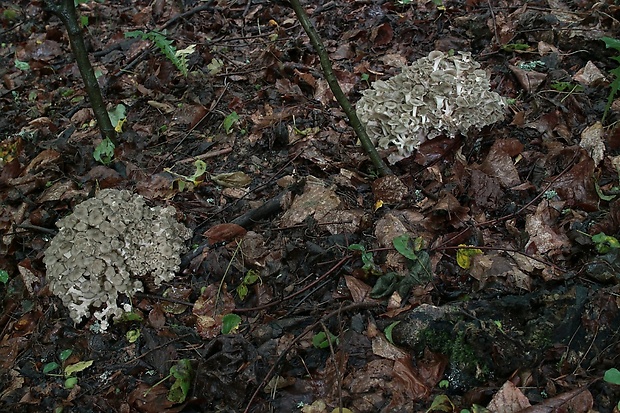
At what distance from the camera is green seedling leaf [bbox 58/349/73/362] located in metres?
3.38

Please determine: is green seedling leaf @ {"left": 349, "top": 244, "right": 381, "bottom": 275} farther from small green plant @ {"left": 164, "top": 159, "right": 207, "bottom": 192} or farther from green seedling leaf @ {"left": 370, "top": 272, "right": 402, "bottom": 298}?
small green plant @ {"left": 164, "top": 159, "right": 207, "bottom": 192}

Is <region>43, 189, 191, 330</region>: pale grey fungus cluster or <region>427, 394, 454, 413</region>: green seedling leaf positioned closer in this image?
<region>427, 394, 454, 413</region>: green seedling leaf

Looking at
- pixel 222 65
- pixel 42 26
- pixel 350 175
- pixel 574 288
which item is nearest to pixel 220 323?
pixel 350 175

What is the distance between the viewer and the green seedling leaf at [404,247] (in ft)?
10.4

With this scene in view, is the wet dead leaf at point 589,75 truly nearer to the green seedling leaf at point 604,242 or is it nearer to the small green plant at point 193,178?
the green seedling leaf at point 604,242

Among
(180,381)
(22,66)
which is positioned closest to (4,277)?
(180,381)

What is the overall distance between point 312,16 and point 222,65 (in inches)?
49.0

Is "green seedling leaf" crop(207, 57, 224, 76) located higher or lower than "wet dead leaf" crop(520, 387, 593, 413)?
higher

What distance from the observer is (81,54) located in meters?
4.29

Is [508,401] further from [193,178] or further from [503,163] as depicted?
[193,178]

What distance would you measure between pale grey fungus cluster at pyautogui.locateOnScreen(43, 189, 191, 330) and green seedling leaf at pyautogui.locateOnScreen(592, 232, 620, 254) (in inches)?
104

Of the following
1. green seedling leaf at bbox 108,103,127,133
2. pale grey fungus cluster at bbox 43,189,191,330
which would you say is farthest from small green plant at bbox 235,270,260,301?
green seedling leaf at bbox 108,103,127,133

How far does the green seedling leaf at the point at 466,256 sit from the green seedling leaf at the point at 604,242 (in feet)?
2.11

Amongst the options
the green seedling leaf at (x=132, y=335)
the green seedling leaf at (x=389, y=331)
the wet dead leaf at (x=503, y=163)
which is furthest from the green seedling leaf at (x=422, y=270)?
the green seedling leaf at (x=132, y=335)
